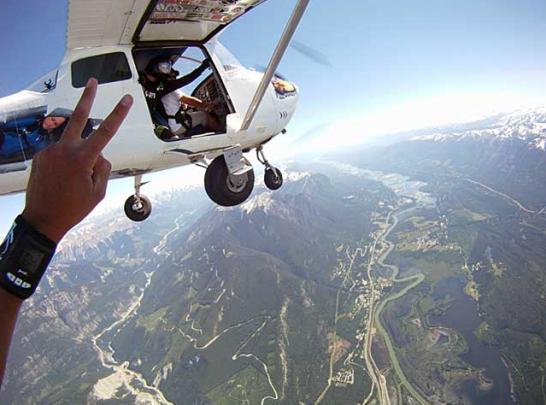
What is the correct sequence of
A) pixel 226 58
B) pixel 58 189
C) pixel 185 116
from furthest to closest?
1. pixel 226 58
2. pixel 185 116
3. pixel 58 189

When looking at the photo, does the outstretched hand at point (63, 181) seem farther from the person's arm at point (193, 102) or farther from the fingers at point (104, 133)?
the person's arm at point (193, 102)

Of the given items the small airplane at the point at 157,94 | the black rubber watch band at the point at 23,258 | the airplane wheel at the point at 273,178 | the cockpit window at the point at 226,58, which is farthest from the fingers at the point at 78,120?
the airplane wheel at the point at 273,178

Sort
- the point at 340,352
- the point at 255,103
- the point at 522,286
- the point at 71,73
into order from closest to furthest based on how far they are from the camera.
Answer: the point at 71,73
the point at 255,103
the point at 340,352
the point at 522,286

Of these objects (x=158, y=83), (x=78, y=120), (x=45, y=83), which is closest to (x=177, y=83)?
(x=158, y=83)

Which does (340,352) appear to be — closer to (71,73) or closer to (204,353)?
(204,353)

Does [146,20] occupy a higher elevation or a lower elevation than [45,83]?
higher

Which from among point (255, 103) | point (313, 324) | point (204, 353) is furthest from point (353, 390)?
point (255, 103)

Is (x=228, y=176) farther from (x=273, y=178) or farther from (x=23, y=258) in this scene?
(x=23, y=258)

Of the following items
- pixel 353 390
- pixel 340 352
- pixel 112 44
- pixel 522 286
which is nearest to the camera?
pixel 112 44

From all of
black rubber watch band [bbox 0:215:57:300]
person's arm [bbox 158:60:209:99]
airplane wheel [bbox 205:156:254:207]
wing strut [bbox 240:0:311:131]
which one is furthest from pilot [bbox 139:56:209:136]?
black rubber watch band [bbox 0:215:57:300]
